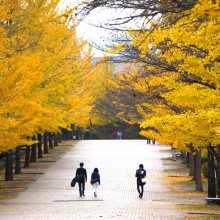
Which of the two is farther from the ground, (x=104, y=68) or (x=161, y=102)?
(x=104, y=68)

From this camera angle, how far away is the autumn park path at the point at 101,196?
18625mm

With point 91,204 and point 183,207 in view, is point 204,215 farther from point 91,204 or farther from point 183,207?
point 91,204

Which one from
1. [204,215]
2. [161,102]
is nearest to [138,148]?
[161,102]

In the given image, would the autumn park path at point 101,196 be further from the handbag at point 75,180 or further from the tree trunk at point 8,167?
the tree trunk at point 8,167

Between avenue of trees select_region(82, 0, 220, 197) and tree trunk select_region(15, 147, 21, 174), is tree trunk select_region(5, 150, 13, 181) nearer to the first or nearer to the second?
tree trunk select_region(15, 147, 21, 174)

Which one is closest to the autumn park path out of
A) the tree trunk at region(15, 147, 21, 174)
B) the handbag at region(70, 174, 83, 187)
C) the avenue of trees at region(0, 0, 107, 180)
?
the handbag at region(70, 174, 83, 187)

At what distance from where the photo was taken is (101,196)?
25.4m

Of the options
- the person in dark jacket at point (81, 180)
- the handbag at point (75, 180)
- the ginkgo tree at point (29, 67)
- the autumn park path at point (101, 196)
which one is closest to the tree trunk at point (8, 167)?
the autumn park path at point (101, 196)

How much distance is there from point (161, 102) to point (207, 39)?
14.8 metres

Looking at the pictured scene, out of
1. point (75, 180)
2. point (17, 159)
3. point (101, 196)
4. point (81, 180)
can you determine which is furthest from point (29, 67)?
point (17, 159)

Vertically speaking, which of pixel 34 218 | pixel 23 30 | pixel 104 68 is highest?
pixel 104 68

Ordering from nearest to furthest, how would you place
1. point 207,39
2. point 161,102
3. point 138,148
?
1. point 207,39
2. point 161,102
3. point 138,148

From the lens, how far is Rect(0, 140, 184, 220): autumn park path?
18.6 metres

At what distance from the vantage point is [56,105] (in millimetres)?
29953
